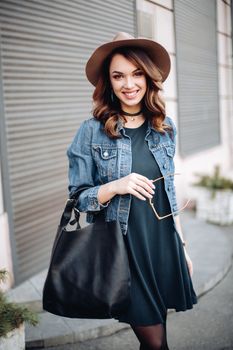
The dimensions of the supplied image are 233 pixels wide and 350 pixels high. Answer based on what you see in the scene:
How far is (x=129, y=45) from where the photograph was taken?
2053 mm

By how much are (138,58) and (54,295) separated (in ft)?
3.70

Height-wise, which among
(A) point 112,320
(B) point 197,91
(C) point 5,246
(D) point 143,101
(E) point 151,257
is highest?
(B) point 197,91

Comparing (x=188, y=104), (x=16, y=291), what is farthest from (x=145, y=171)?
(x=188, y=104)

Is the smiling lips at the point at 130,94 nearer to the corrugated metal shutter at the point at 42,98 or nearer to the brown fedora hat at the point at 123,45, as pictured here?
the brown fedora hat at the point at 123,45

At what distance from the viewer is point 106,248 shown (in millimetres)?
1840

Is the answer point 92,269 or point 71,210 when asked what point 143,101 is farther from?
point 92,269

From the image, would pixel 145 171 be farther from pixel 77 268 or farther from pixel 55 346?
pixel 55 346

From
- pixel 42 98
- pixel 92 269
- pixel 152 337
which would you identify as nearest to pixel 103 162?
pixel 92 269

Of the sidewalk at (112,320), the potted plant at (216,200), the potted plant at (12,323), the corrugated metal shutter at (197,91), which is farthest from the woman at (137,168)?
the potted plant at (216,200)

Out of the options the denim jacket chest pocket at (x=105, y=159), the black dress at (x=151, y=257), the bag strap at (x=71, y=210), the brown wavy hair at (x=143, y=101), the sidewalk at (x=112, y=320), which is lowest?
the sidewalk at (x=112, y=320)

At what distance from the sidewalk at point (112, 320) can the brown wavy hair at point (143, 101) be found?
1807mm

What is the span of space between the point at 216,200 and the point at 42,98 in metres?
3.16

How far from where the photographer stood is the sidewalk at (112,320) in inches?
125

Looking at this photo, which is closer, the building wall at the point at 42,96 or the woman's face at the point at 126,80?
the woman's face at the point at 126,80
